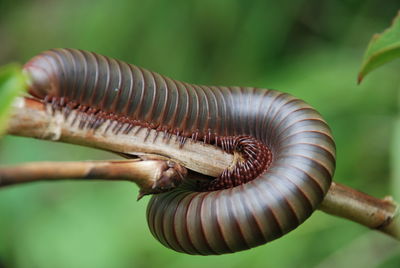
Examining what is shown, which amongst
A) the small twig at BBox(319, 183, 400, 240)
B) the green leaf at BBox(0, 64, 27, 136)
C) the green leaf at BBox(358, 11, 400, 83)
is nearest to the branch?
the small twig at BBox(319, 183, 400, 240)

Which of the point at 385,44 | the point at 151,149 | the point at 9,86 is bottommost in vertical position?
the point at 151,149

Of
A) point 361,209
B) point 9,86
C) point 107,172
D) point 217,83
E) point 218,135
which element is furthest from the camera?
point 217,83

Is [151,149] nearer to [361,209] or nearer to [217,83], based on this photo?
[361,209]

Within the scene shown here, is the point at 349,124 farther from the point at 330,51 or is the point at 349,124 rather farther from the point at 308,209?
the point at 308,209

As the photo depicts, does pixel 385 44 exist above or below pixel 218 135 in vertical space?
above

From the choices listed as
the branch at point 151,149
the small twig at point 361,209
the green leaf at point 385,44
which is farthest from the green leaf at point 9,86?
the small twig at point 361,209

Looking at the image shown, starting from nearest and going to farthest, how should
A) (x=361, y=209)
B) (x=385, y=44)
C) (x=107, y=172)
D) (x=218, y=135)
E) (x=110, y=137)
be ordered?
(x=107, y=172), (x=385, y=44), (x=110, y=137), (x=361, y=209), (x=218, y=135)

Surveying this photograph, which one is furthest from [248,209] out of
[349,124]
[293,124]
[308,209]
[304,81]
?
[304,81]

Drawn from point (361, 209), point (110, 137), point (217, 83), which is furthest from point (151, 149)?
point (217, 83)
